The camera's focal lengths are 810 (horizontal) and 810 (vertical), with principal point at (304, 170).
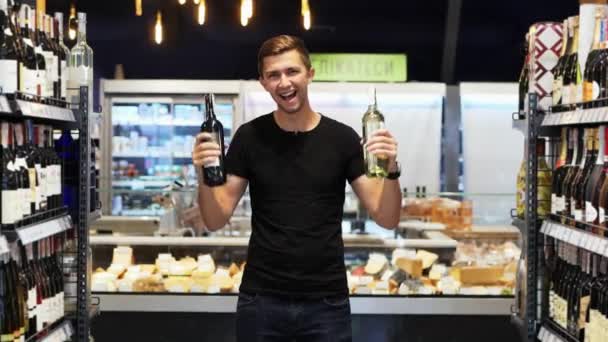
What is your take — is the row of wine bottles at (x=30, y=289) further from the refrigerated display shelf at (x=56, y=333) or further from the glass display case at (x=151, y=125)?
the glass display case at (x=151, y=125)

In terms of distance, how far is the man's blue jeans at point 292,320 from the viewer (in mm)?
2689

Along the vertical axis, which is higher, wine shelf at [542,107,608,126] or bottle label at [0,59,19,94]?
bottle label at [0,59,19,94]

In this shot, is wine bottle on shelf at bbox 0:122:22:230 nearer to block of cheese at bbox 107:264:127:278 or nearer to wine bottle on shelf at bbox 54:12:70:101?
wine bottle on shelf at bbox 54:12:70:101

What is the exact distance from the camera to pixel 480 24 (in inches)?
429

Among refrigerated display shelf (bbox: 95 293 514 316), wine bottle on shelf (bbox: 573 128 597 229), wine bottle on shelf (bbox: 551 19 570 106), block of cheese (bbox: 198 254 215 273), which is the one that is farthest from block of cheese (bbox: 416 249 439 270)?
wine bottle on shelf (bbox: 573 128 597 229)

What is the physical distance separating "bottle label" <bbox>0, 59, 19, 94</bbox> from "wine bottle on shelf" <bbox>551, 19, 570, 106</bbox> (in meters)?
2.13

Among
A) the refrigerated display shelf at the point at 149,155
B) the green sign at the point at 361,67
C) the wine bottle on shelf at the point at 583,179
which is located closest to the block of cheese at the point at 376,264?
the wine bottle on shelf at the point at 583,179

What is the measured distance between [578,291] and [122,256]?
9.89 feet

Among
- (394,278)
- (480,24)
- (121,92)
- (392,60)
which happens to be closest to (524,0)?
(480,24)

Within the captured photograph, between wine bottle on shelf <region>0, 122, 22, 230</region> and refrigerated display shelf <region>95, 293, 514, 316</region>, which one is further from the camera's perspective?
refrigerated display shelf <region>95, 293, 514, 316</region>

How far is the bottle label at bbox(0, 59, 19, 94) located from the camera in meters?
2.62

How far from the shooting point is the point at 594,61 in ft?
10.1

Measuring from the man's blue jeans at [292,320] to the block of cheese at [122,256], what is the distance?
260 cm

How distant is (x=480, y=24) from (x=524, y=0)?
0.68m
